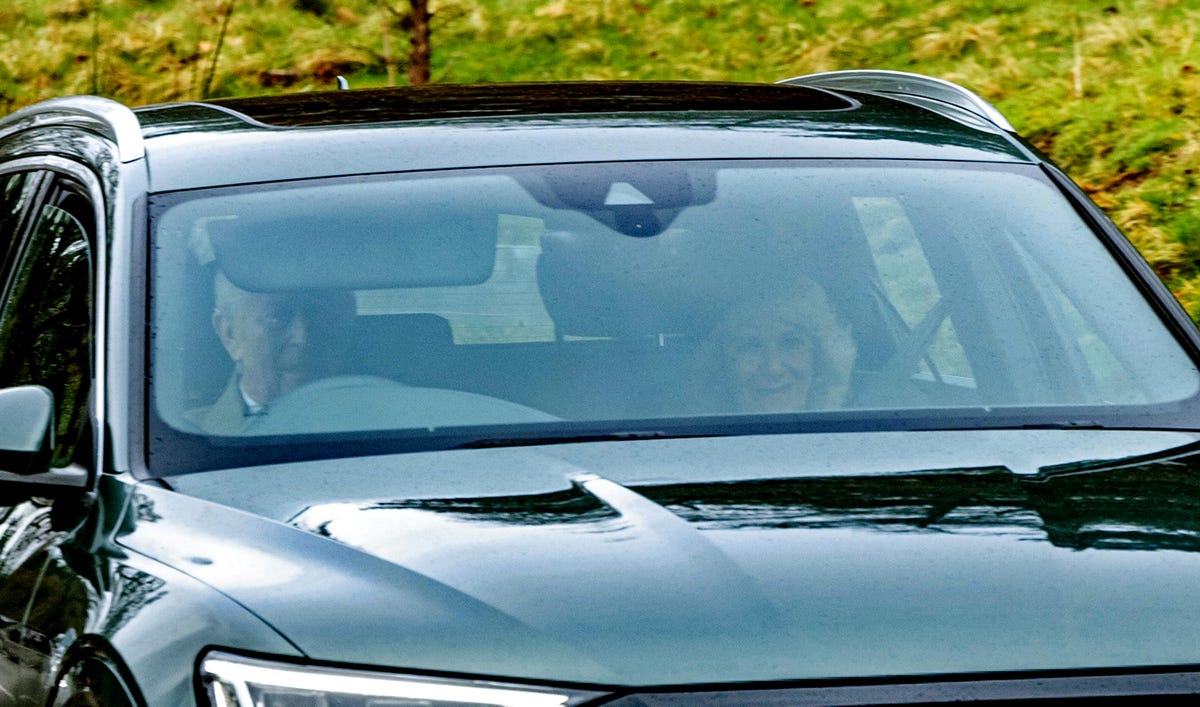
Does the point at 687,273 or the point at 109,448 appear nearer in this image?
the point at 109,448

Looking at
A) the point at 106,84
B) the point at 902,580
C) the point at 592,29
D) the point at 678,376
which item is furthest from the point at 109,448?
the point at 106,84

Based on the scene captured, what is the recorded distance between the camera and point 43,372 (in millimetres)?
3822

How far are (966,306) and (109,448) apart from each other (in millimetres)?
1644

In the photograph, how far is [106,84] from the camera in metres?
15.8

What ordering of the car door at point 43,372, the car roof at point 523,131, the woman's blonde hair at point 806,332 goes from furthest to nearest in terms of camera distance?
1. the car roof at point 523,131
2. the woman's blonde hair at point 806,332
3. the car door at point 43,372

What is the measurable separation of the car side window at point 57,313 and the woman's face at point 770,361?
1.09m

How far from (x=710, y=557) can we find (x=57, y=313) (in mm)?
1738

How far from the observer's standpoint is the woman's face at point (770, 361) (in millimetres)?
3465

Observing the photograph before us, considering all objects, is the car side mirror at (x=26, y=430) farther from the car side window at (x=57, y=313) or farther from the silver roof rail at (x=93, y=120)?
the silver roof rail at (x=93, y=120)

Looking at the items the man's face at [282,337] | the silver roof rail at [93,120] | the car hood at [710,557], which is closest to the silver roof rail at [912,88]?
the car hood at [710,557]

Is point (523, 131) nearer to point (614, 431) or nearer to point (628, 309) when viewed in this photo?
point (628, 309)

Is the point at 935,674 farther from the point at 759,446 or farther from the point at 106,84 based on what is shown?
the point at 106,84

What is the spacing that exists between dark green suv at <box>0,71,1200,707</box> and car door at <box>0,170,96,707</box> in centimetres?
1

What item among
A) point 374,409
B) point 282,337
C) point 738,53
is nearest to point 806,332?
point 374,409
